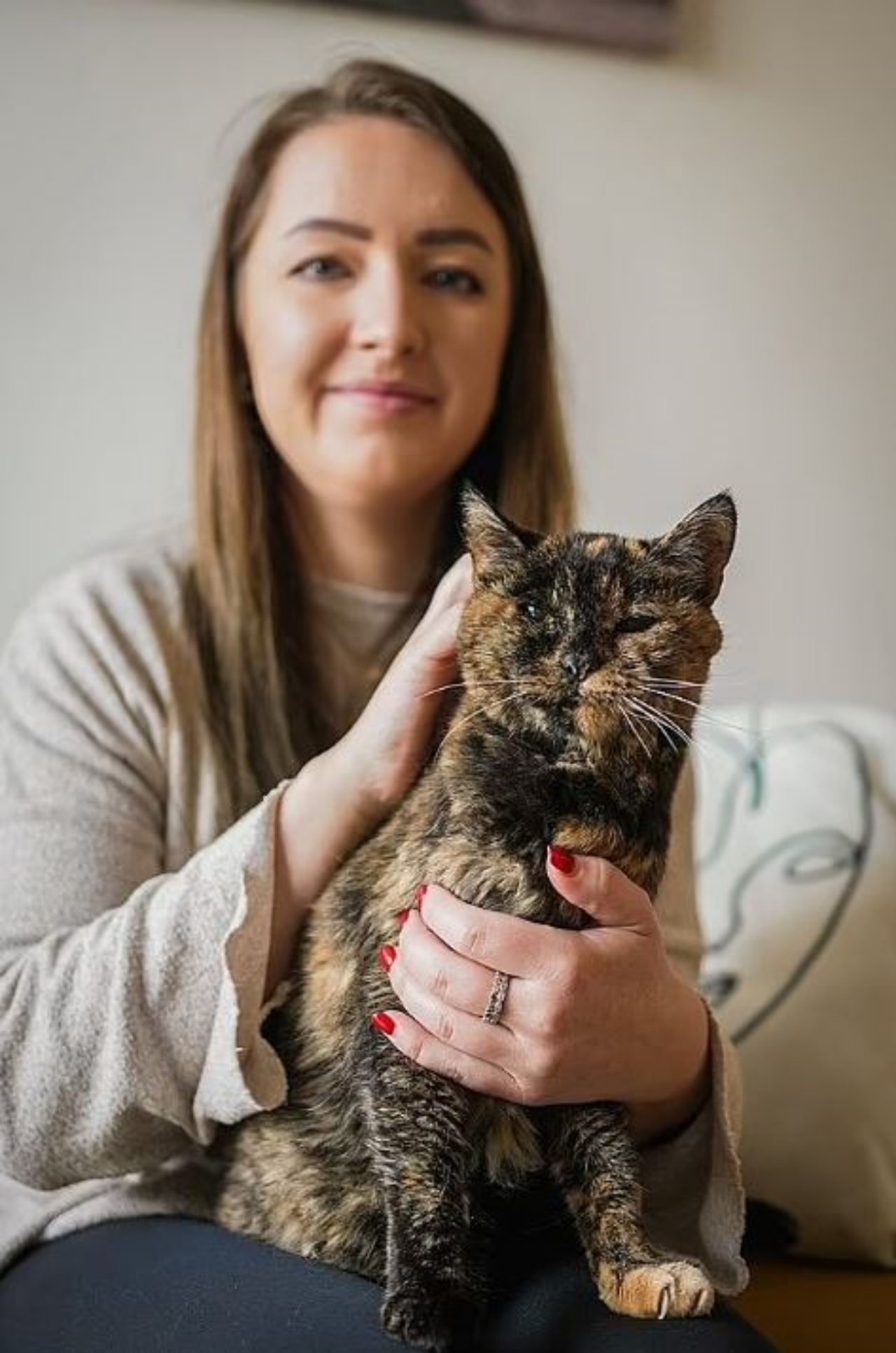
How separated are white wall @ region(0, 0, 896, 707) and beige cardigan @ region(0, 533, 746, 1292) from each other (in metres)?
0.49

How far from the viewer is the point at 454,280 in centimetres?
131

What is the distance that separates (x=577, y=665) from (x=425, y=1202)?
0.34 metres

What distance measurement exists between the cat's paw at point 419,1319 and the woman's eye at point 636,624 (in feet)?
1.34

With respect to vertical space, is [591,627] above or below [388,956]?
above

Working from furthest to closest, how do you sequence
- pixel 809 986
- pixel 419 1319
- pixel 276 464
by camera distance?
pixel 809 986, pixel 276 464, pixel 419 1319

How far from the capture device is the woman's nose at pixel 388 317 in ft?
4.09

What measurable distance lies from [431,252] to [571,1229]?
32.4 inches

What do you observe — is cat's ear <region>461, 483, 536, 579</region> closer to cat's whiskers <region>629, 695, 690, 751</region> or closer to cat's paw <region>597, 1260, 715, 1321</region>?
cat's whiskers <region>629, 695, 690, 751</region>

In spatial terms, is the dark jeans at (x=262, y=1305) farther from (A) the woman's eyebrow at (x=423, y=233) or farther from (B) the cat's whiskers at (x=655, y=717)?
(A) the woman's eyebrow at (x=423, y=233)

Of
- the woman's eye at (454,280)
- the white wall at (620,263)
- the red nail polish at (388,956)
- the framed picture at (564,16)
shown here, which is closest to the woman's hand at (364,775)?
the red nail polish at (388,956)

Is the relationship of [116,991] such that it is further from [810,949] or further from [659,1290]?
[810,949]

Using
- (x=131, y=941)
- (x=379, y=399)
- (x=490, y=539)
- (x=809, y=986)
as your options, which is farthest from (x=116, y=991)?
(x=809, y=986)

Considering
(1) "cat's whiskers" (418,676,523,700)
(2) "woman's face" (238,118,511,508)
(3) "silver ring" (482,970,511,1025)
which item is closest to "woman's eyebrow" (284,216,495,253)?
(2) "woman's face" (238,118,511,508)

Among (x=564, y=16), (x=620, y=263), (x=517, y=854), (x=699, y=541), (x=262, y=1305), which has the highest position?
(x=564, y=16)
